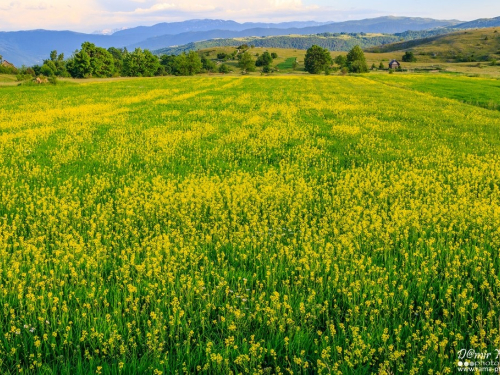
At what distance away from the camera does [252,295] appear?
5.23 metres

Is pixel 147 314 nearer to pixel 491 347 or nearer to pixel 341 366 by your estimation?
pixel 341 366

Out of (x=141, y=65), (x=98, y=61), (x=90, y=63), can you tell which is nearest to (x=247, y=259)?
(x=90, y=63)

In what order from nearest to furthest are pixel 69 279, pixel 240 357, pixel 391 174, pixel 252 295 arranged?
1. pixel 240 357
2. pixel 252 295
3. pixel 69 279
4. pixel 391 174

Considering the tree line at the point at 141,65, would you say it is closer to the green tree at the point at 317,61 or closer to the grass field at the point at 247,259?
the green tree at the point at 317,61

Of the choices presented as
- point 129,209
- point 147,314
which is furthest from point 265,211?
point 147,314

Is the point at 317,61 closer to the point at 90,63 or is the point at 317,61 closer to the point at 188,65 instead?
the point at 188,65

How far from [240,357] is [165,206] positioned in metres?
5.54

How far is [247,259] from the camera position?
6492mm

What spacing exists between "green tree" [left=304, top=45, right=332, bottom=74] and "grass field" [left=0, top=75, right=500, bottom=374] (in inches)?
4893
